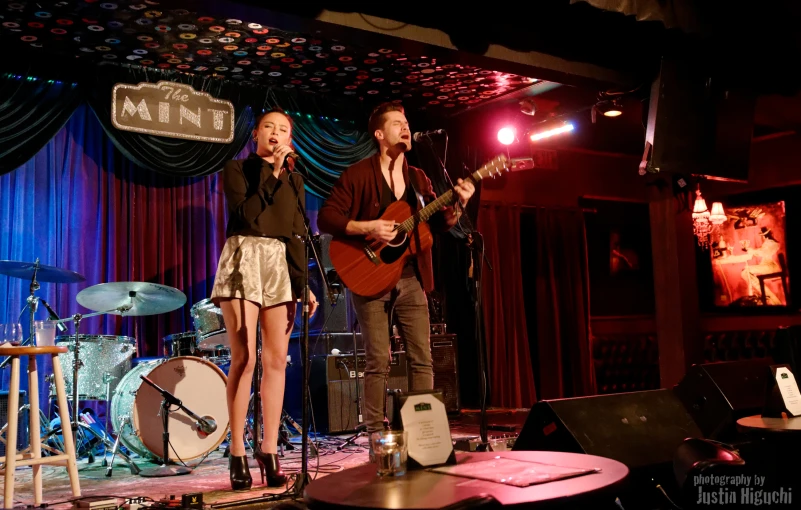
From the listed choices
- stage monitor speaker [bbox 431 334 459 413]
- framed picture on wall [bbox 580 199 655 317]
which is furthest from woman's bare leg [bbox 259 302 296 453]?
framed picture on wall [bbox 580 199 655 317]

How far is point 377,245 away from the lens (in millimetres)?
3891

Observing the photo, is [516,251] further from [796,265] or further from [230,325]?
[230,325]

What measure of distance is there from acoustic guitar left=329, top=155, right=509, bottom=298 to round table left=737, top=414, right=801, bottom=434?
1695 mm

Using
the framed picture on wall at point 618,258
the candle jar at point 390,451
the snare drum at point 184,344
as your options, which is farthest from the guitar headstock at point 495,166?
the framed picture on wall at point 618,258

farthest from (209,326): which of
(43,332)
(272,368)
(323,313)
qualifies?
(272,368)

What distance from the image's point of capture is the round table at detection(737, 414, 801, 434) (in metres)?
2.68

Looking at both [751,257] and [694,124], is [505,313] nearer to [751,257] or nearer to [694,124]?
[751,257]

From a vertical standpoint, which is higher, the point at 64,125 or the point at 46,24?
the point at 46,24

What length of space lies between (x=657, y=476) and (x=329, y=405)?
399cm

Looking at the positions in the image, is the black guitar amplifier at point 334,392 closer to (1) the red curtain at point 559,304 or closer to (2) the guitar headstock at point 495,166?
(2) the guitar headstock at point 495,166

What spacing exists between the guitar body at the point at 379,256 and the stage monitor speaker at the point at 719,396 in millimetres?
1434

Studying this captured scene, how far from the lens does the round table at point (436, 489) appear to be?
1.50 meters

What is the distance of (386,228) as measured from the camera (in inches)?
147

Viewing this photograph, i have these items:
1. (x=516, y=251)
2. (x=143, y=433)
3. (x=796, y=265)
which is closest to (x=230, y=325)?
(x=143, y=433)
